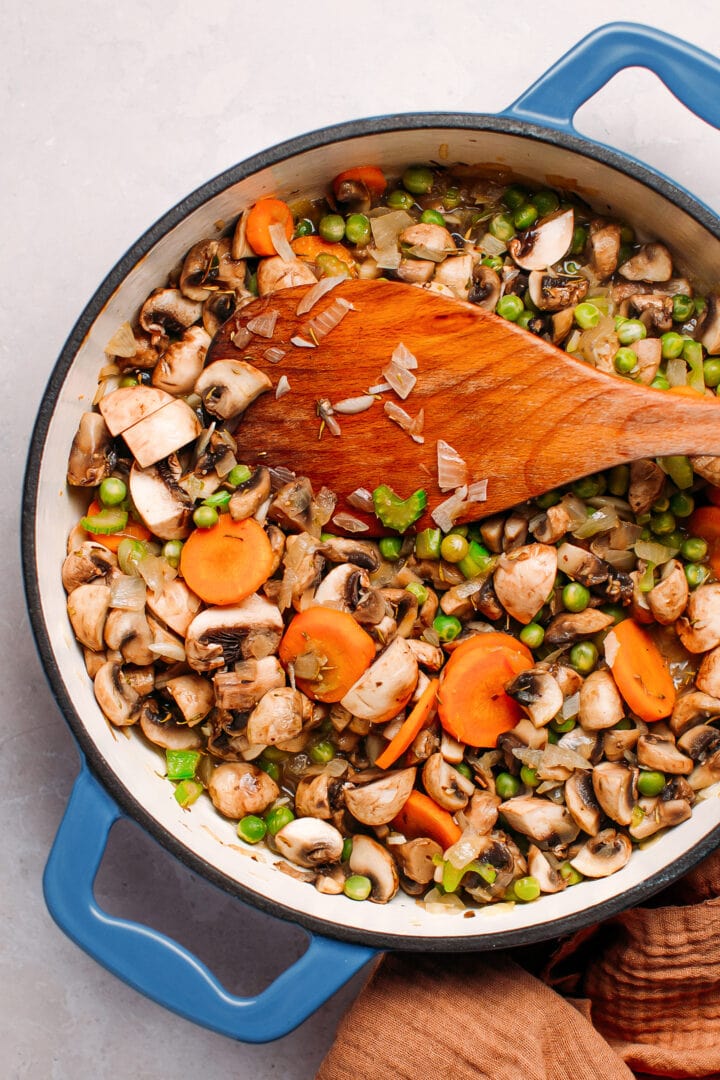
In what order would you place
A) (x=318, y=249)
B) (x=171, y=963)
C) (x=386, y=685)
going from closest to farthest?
(x=171, y=963), (x=386, y=685), (x=318, y=249)

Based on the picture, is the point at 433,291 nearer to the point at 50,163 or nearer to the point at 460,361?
the point at 460,361

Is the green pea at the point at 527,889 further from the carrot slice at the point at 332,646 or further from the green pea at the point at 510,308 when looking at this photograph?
the green pea at the point at 510,308

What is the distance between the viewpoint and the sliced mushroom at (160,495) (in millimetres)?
2740

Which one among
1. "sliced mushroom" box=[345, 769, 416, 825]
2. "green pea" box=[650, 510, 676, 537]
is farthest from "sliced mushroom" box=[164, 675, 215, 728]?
"green pea" box=[650, 510, 676, 537]

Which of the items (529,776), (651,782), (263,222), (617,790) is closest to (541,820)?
(529,776)

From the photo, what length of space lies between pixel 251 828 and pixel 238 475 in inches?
41.8

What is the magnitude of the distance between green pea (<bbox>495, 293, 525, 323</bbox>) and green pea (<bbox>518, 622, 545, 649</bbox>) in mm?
938

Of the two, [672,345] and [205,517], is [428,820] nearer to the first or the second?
[205,517]

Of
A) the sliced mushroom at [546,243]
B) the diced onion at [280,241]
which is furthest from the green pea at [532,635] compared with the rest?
the diced onion at [280,241]

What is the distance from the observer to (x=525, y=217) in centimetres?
290

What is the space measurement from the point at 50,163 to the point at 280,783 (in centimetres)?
217

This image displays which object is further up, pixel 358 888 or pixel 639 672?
pixel 639 672

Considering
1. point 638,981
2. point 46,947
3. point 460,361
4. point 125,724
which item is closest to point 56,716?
point 125,724

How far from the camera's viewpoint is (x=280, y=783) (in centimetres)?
294
